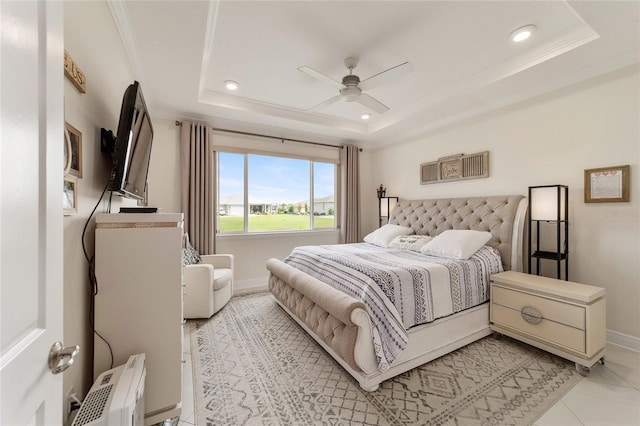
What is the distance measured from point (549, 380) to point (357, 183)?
11.9ft

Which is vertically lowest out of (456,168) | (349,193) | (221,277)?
(221,277)

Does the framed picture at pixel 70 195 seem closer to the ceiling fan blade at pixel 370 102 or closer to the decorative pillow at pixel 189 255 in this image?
the decorative pillow at pixel 189 255

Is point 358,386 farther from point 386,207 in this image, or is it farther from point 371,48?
point 386,207

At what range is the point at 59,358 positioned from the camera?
66cm

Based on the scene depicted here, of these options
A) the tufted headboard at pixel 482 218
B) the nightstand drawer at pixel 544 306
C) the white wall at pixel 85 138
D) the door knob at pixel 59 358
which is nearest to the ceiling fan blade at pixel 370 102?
the tufted headboard at pixel 482 218

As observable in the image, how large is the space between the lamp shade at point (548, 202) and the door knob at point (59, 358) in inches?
136

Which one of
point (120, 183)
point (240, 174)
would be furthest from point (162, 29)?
point (240, 174)

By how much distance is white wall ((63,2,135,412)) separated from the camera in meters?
1.21

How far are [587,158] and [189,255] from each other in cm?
436

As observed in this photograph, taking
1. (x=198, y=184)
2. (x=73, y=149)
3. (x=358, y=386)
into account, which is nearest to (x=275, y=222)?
(x=198, y=184)

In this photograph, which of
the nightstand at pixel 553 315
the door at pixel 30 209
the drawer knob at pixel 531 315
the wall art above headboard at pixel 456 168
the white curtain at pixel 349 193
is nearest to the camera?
the door at pixel 30 209

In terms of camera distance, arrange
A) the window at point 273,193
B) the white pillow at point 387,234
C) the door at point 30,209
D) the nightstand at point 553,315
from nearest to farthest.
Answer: the door at point 30,209, the nightstand at point 553,315, the white pillow at point 387,234, the window at point 273,193

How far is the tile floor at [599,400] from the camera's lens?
1525mm

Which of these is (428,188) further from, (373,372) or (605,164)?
(373,372)
